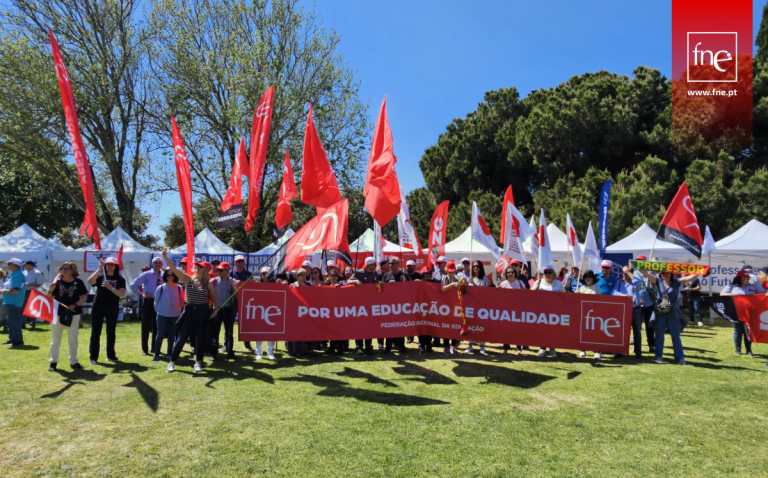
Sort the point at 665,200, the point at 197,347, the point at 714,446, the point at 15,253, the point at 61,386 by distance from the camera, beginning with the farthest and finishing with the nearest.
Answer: the point at 665,200
the point at 15,253
the point at 197,347
the point at 61,386
the point at 714,446

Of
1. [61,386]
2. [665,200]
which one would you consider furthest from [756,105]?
[61,386]

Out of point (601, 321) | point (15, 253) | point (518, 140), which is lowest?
point (601, 321)

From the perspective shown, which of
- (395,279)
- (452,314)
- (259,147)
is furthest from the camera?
(395,279)

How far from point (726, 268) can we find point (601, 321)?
12539 mm

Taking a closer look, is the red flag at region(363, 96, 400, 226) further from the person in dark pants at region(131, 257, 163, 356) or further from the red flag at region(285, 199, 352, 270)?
the person in dark pants at region(131, 257, 163, 356)

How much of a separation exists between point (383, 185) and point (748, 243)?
Result: 15.8m

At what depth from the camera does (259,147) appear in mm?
9352

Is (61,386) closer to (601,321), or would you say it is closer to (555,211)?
(601,321)

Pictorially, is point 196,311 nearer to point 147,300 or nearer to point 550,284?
point 147,300

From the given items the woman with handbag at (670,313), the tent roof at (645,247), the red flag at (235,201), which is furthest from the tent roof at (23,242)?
the tent roof at (645,247)

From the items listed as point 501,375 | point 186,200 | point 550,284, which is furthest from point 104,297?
point 550,284

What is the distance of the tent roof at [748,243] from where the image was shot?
52.9 ft

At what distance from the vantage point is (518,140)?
29.8 metres

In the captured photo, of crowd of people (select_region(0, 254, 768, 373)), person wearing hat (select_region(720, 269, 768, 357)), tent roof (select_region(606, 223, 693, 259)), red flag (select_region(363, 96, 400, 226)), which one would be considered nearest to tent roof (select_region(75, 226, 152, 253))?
crowd of people (select_region(0, 254, 768, 373))
